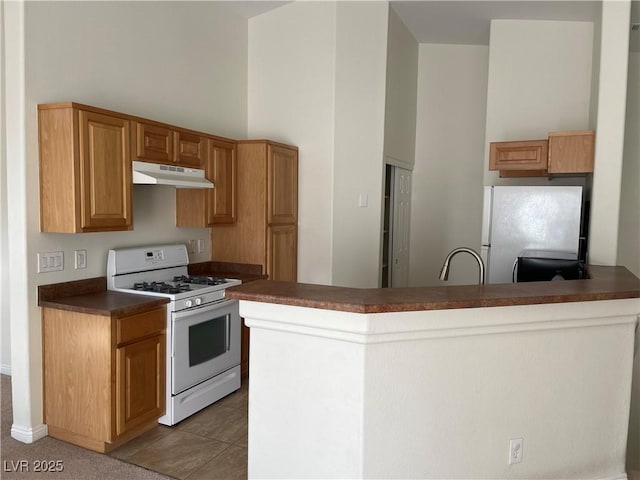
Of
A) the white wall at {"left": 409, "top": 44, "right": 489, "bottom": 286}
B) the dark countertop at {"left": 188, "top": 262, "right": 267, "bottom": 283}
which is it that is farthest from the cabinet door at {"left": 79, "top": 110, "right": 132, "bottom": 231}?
the white wall at {"left": 409, "top": 44, "right": 489, "bottom": 286}

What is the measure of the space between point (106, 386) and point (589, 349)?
2.50 metres

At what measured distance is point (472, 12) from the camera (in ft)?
15.2

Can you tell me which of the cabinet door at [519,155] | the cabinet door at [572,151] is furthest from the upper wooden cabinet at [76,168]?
the cabinet door at [572,151]

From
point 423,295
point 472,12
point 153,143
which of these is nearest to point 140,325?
point 153,143

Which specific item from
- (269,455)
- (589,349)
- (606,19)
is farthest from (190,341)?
(606,19)

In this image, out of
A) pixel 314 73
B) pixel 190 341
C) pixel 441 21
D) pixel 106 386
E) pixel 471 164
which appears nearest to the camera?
pixel 106 386

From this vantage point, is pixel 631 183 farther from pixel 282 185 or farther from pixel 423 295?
pixel 423 295

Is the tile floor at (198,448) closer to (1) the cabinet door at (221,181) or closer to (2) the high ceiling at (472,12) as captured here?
(1) the cabinet door at (221,181)

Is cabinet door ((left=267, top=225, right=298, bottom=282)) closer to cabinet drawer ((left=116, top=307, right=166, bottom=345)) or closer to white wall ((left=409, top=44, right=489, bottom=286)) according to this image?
cabinet drawer ((left=116, top=307, right=166, bottom=345))

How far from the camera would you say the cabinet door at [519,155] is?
12.7ft

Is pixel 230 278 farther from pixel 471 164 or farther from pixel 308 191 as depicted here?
pixel 471 164

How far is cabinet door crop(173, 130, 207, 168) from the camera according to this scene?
140 inches

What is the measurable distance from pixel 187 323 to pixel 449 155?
3752mm

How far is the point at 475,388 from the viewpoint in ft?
6.54
